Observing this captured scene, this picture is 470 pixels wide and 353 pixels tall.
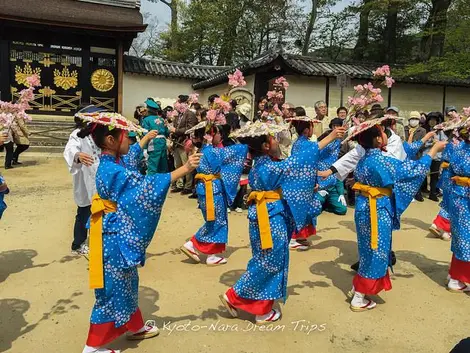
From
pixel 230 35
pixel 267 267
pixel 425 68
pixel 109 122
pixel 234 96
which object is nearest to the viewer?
pixel 109 122

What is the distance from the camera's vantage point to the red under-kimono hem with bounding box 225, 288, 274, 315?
3.57 metres

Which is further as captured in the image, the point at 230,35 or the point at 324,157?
the point at 230,35

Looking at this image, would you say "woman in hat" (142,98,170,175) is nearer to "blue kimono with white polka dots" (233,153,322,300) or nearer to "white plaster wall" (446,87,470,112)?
"blue kimono with white polka dots" (233,153,322,300)

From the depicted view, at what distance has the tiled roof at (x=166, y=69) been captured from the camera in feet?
59.1

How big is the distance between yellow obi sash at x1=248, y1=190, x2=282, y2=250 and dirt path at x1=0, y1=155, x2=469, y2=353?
771 mm

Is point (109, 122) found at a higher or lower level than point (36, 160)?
higher

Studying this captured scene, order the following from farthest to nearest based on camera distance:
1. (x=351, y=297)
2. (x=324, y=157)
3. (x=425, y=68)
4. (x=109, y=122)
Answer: (x=425, y=68) → (x=324, y=157) → (x=351, y=297) → (x=109, y=122)

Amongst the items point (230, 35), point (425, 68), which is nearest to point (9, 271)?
point (425, 68)

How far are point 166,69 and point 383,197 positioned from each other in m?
16.5

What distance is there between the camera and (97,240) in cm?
298

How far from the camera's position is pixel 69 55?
16.6 m

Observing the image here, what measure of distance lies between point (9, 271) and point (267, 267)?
3082 mm

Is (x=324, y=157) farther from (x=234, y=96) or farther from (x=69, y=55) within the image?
(x=69, y=55)

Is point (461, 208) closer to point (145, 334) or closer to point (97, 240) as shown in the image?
point (145, 334)
